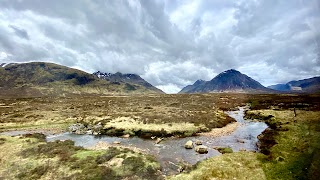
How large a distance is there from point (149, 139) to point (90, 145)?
35.0ft

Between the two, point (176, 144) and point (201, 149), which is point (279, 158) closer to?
point (201, 149)

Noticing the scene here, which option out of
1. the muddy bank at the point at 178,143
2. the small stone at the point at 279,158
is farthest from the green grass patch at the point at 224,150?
the small stone at the point at 279,158

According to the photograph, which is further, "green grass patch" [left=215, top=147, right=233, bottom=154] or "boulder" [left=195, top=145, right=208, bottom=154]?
"boulder" [left=195, top=145, right=208, bottom=154]

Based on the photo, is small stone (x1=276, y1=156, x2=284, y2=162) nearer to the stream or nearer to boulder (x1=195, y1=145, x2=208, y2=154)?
the stream

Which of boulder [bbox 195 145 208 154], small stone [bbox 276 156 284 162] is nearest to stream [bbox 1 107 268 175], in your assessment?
boulder [bbox 195 145 208 154]

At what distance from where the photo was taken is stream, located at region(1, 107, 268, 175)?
1233 inches

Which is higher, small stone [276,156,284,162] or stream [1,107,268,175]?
small stone [276,156,284,162]

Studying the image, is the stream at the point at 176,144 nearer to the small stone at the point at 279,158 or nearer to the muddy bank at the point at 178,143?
the muddy bank at the point at 178,143

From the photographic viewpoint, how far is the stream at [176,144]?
1233 inches

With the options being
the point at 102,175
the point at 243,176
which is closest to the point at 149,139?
the point at 102,175

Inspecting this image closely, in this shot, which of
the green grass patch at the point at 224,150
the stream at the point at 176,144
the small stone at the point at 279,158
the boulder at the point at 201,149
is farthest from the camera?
the boulder at the point at 201,149

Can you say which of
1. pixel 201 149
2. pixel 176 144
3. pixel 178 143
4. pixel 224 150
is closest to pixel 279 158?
pixel 224 150

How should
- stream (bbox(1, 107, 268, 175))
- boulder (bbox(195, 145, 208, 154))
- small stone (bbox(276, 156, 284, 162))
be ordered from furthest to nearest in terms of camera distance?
boulder (bbox(195, 145, 208, 154)) → stream (bbox(1, 107, 268, 175)) → small stone (bbox(276, 156, 284, 162))

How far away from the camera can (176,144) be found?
39.0 meters
